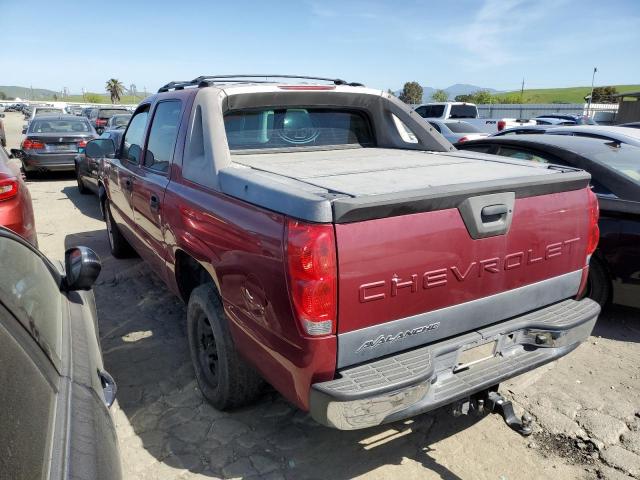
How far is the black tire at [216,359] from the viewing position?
110 inches

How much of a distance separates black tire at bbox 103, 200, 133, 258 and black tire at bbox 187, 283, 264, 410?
3110 millimetres

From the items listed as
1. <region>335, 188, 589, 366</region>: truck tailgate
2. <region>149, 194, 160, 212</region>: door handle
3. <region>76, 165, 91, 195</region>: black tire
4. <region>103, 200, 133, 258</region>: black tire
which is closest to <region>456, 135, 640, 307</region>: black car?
<region>335, 188, 589, 366</region>: truck tailgate

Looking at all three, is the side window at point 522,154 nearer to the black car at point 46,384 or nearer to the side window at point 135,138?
the side window at point 135,138

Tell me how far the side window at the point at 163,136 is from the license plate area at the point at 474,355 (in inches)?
91.4

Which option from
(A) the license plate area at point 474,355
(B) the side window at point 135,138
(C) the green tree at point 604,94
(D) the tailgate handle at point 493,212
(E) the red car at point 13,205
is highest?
(C) the green tree at point 604,94

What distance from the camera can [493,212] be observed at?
2340 millimetres

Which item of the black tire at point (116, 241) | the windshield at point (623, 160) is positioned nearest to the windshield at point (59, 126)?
the black tire at point (116, 241)

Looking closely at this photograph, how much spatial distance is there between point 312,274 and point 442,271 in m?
0.64

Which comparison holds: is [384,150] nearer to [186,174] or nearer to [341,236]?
[186,174]

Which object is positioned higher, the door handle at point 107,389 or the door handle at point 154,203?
the door handle at point 154,203

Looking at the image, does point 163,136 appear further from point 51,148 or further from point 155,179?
point 51,148

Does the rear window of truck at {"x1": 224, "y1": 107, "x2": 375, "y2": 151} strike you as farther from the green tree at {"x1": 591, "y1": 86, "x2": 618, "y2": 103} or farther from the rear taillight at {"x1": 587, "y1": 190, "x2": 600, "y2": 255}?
the green tree at {"x1": 591, "y1": 86, "x2": 618, "y2": 103}

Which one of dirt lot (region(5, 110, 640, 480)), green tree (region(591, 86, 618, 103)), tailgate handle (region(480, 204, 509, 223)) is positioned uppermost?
A: green tree (region(591, 86, 618, 103))

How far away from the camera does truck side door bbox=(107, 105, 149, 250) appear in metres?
4.39
